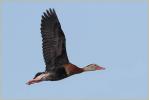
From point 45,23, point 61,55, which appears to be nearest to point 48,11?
point 45,23

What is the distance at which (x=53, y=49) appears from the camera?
16.7 metres

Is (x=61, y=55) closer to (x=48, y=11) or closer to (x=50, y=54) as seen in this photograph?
(x=50, y=54)

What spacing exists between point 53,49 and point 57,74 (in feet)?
2.85

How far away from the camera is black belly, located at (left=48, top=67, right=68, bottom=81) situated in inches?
634

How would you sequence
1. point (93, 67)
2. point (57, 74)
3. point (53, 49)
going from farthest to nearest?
point (93, 67) → point (53, 49) → point (57, 74)

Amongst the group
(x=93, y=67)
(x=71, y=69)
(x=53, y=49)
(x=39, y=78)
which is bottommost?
(x=39, y=78)

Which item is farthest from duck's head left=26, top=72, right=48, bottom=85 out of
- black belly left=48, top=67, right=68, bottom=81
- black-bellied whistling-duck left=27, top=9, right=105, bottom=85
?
black belly left=48, top=67, right=68, bottom=81

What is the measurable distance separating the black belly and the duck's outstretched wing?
0.23 m

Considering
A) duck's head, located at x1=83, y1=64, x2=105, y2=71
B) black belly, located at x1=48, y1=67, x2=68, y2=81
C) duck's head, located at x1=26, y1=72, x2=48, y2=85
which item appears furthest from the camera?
duck's head, located at x1=83, y1=64, x2=105, y2=71

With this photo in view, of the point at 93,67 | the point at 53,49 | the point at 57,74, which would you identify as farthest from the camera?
the point at 93,67

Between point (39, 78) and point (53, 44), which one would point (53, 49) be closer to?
point (53, 44)

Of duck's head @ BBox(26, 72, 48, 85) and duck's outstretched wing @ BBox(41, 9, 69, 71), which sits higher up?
duck's outstretched wing @ BBox(41, 9, 69, 71)

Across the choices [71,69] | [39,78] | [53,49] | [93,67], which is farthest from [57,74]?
[93,67]

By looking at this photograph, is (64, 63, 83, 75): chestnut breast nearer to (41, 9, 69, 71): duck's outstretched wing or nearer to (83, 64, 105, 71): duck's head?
(41, 9, 69, 71): duck's outstretched wing
